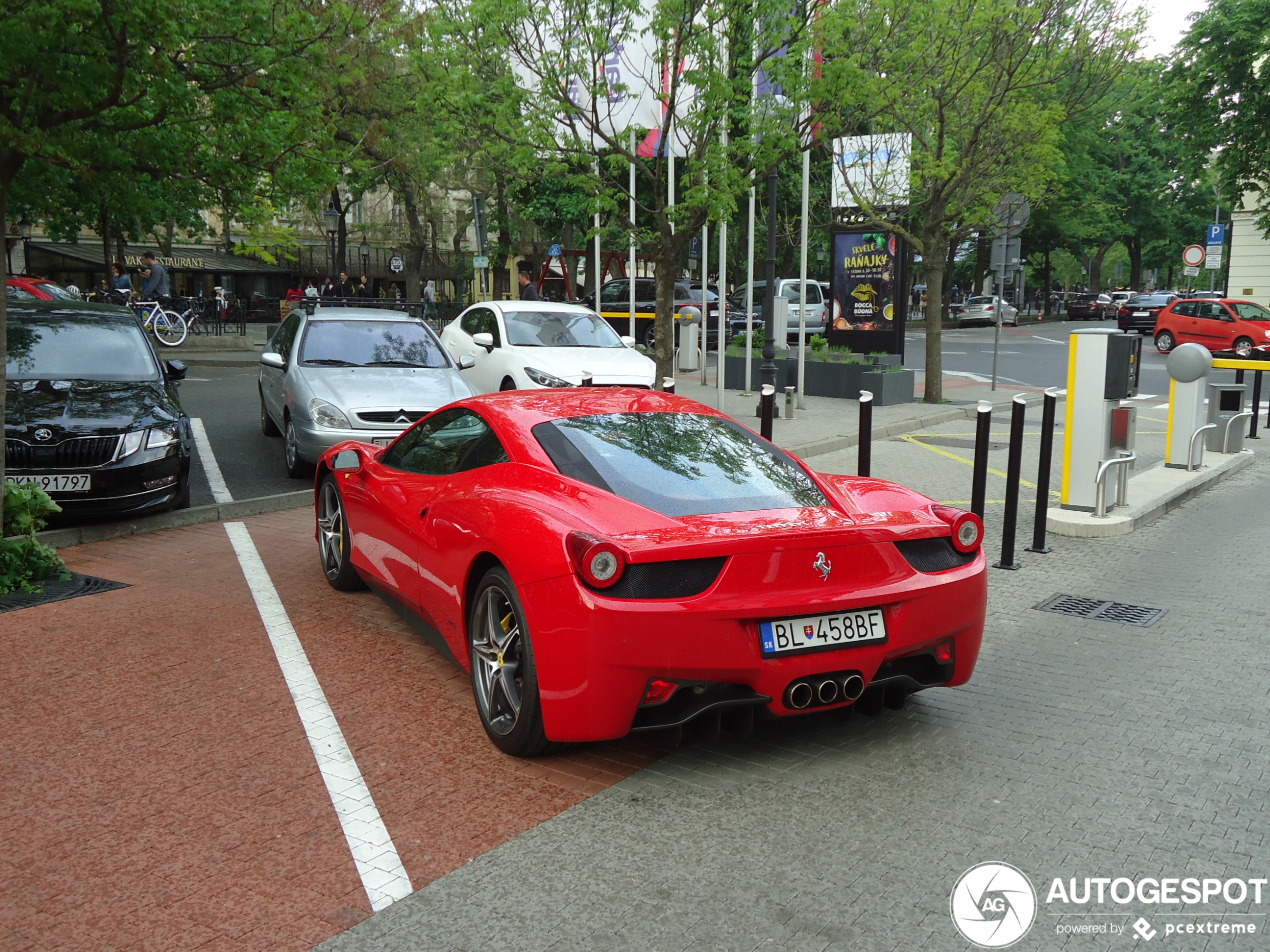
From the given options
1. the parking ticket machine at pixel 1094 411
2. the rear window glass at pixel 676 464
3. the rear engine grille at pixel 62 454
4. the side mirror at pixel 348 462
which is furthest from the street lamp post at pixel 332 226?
the rear window glass at pixel 676 464

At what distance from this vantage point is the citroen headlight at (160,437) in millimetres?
8258

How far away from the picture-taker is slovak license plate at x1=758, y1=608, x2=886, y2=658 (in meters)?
3.89

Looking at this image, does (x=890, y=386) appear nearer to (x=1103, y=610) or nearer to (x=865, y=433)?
(x=865, y=433)

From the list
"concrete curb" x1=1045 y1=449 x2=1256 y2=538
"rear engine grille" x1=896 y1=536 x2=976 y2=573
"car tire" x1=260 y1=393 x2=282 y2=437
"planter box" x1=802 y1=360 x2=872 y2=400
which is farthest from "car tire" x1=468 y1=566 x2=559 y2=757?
"planter box" x1=802 y1=360 x2=872 y2=400

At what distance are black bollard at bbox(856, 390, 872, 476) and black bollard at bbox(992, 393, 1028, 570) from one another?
1.07 m

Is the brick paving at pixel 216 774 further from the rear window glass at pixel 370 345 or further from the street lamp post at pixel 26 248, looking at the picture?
the street lamp post at pixel 26 248

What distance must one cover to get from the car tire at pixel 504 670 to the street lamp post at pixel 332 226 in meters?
44.7

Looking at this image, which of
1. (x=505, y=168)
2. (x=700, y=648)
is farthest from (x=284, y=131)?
(x=700, y=648)

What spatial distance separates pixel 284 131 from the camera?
38.0ft

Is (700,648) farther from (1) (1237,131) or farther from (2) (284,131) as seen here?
(1) (1237,131)

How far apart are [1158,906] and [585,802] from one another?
1.84 metres

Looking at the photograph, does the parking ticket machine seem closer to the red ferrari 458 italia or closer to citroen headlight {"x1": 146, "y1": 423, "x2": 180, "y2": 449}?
the red ferrari 458 italia

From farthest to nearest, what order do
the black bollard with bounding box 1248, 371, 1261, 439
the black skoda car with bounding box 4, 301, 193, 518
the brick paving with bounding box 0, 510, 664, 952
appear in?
1. the black bollard with bounding box 1248, 371, 1261, 439
2. the black skoda car with bounding box 4, 301, 193, 518
3. the brick paving with bounding box 0, 510, 664, 952

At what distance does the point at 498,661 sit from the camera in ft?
14.3
